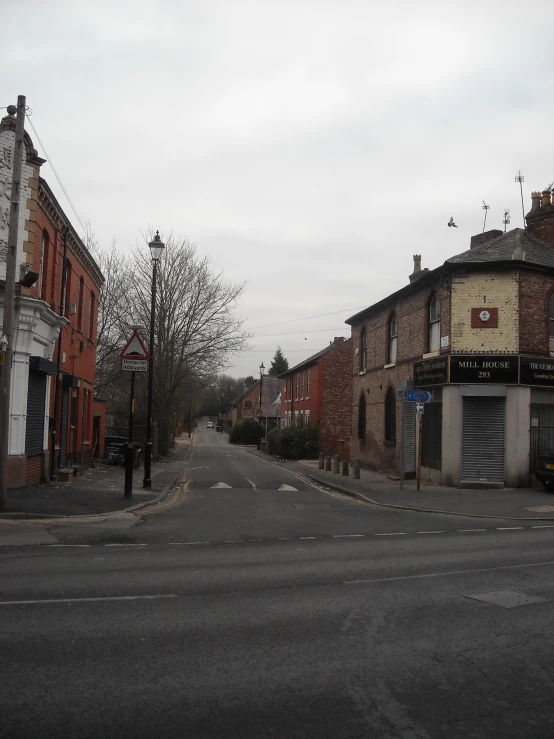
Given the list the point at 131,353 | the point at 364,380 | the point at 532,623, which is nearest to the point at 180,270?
the point at 364,380

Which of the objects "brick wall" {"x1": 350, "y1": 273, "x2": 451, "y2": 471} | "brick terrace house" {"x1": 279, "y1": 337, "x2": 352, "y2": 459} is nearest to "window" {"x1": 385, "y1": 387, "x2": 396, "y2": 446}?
"brick wall" {"x1": 350, "y1": 273, "x2": 451, "y2": 471}

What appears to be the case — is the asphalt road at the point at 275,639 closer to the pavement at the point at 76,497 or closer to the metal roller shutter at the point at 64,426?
the pavement at the point at 76,497

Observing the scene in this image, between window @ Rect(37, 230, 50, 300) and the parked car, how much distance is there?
14836mm

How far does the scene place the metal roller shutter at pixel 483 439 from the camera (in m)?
20.9

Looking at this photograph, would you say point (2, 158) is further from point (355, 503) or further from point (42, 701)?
point (42, 701)

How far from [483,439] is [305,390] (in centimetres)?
2633

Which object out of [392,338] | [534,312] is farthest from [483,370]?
[392,338]

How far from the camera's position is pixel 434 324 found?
22.9m

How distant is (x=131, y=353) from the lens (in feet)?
56.2

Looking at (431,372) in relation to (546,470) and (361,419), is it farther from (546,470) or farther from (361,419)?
(361,419)

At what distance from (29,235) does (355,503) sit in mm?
10876

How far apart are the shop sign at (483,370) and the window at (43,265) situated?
1225 centimetres

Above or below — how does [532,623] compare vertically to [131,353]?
below

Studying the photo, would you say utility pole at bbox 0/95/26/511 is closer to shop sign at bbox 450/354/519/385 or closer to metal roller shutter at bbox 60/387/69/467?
metal roller shutter at bbox 60/387/69/467
